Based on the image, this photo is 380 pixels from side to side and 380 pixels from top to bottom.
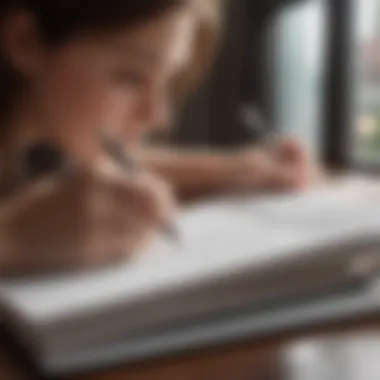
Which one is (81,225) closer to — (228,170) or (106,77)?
(106,77)

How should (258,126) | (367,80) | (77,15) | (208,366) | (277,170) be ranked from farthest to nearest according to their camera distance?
(367,80) < (258,126) < (277,170) < (77,15) < (208,366)

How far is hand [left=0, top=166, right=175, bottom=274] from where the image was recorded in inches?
21.6

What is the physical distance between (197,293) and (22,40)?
218 mm

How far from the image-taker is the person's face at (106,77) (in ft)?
1.98

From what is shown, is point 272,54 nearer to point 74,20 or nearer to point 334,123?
point 334,123

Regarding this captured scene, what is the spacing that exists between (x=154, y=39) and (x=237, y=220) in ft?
0.45

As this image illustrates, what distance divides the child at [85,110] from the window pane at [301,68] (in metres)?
0.25

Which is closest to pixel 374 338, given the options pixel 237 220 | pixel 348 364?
pixel 348 364

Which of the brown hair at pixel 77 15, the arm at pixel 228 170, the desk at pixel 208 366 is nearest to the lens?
the desk at pixel 208 366

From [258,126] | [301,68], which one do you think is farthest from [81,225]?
[301,68]

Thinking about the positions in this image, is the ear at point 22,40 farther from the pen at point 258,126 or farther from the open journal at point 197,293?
the pen at point 258,126

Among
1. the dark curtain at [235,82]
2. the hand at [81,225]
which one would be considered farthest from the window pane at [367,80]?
the hand at [81,225]

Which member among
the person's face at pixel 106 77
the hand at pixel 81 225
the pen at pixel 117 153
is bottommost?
the hand at pixel 81 225

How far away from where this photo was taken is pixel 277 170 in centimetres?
74
